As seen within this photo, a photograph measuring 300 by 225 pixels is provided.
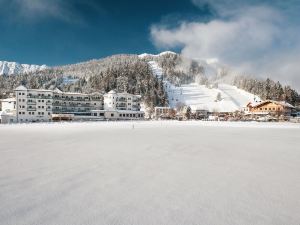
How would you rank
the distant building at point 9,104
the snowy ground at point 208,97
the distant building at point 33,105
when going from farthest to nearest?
the snowy ground at point 208,97, the distant building at point 9,104, the distant building at point 33,105

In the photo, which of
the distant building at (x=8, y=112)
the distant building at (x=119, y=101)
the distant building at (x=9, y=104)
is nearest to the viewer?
the distant building at (x=8, y=112)

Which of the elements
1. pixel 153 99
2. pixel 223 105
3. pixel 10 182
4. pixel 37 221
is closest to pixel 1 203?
pixel 37 221

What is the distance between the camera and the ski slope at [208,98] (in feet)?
520

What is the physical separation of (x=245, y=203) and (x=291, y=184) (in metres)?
2.77

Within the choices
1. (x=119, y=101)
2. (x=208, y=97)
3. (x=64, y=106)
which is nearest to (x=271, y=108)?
(x=119, y=101)

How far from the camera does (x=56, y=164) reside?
1168cm

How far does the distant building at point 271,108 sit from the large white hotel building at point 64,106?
131 feet

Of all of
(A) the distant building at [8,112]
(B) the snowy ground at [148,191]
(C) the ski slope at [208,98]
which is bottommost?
(B) the snowy ground at [148,191]

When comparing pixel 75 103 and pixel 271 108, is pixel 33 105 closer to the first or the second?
pixel 75 103

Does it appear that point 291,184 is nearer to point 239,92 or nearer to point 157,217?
point 157,217

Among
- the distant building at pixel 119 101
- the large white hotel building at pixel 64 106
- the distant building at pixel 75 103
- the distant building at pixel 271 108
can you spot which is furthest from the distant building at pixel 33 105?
the distant building at pixel 271 108

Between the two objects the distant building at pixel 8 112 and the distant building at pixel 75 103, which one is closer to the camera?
the distant building at pixel 8 112

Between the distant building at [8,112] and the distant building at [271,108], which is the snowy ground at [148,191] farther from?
the distant building at [271,108]

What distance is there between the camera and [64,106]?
312ft
